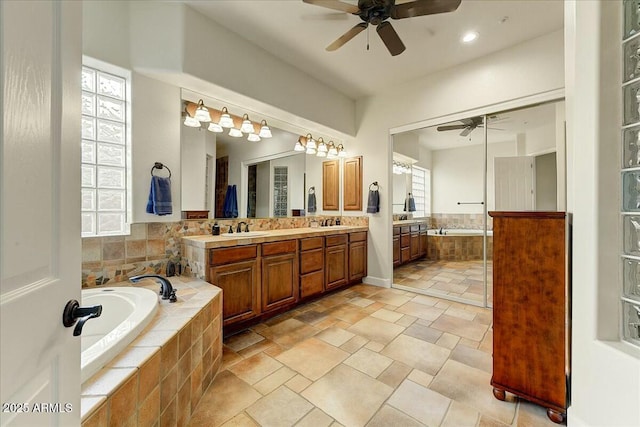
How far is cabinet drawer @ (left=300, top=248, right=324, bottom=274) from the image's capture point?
3.08 metres

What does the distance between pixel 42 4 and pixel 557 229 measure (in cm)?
224

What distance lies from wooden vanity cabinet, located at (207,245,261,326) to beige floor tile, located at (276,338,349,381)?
1.97 ft

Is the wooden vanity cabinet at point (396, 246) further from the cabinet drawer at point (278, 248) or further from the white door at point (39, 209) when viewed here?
the white door at point (39, 209)

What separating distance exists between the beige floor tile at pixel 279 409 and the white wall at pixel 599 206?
137 cm

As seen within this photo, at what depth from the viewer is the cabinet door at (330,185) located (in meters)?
4.34

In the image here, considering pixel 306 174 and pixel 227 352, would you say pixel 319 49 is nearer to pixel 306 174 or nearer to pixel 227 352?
pixel 306 174

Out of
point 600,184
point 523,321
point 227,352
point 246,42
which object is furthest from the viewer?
point 246,42

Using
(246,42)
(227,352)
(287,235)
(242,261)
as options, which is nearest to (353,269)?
(287,235)

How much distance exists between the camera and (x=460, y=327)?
2.56m

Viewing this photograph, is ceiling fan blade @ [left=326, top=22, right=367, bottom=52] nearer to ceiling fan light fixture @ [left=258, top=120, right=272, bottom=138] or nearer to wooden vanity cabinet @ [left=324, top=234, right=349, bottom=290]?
ceiling fan light fixture @ [left=258, top=120, right=272, bottom=138]

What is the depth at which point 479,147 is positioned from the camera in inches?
130

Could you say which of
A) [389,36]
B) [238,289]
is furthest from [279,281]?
[389,36]

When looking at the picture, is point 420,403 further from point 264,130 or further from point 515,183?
point 264,130

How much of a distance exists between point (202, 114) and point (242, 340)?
2270 mm
